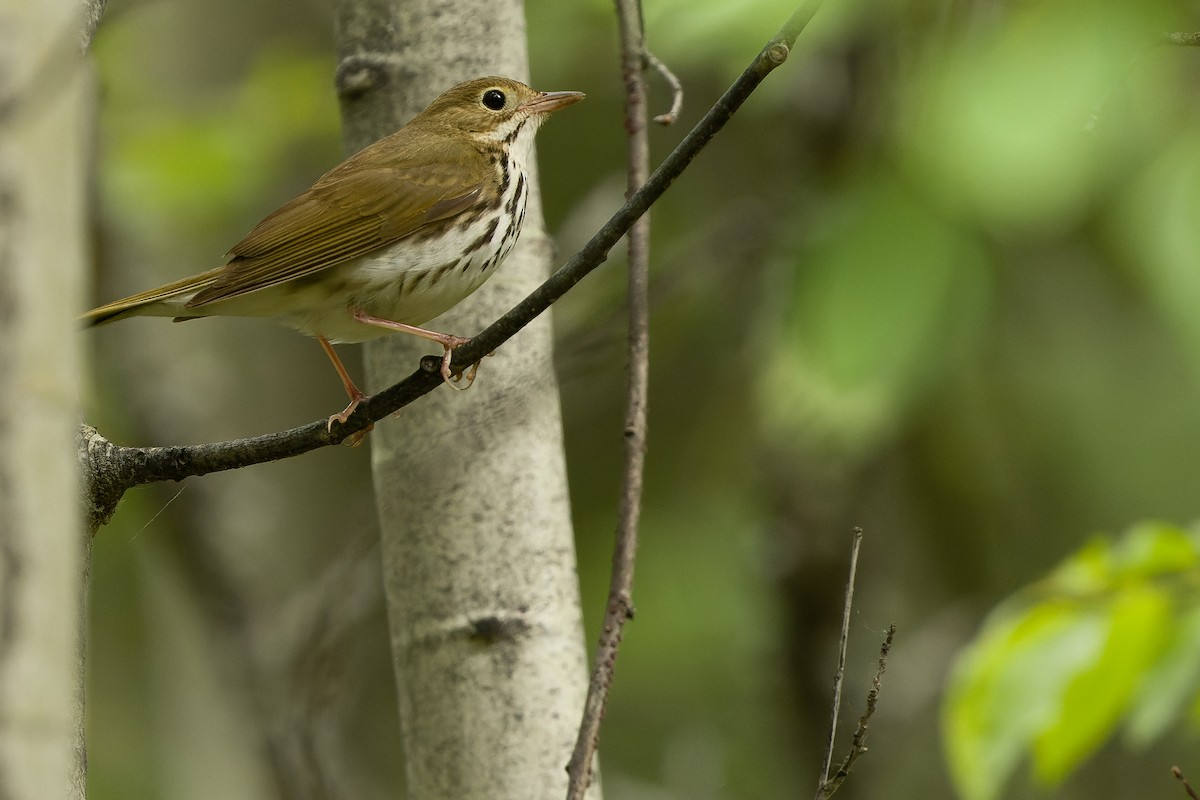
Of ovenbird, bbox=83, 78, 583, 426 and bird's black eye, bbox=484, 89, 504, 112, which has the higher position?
bird's black eye, bbox=484, 89, 504, 112

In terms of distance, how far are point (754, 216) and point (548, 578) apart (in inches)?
108

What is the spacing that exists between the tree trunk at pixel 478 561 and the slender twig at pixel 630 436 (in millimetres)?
162

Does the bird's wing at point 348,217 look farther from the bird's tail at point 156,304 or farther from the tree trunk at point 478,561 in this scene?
the tree trunk at point 478,561

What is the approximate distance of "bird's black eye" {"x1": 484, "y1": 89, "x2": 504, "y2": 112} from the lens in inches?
144

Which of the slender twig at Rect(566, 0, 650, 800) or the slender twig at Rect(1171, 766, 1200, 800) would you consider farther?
the slender twig at Rect(566, 0, 650, 800)

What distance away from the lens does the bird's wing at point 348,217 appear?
11.1 ft

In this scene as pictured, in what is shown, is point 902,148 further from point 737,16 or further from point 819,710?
point 819,710

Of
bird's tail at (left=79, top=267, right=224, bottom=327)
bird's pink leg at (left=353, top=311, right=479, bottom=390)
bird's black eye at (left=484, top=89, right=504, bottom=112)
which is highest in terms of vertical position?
bird's black eye at (left=484, top=89, right=504, bottom=112)

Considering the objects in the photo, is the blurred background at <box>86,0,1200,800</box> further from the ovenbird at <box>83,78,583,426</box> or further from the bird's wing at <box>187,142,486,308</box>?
the bird's wing at <box>187,142,486,308</box>

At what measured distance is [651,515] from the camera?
7.18 meters

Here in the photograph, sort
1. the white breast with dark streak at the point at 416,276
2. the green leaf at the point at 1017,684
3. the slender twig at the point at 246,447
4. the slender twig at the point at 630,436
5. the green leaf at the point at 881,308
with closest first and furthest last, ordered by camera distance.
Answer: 1. the slender twig at the point at 246,447
2. the slender twig at the point at 630,436
3. the green leaf at the point at 1017,684
4. the white breast with dark streak at the point at 416,276
5. the green leaf at the point at 881,308

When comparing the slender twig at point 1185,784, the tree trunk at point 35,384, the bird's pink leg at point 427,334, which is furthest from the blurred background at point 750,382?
the tree trunk at point 35,384

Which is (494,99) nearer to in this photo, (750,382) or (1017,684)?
(1017,684)

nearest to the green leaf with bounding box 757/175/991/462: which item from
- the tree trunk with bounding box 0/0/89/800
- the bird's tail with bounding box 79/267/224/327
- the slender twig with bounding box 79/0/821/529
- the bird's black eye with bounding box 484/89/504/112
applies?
the bird's black eye with bounding box 484/89/504/112
